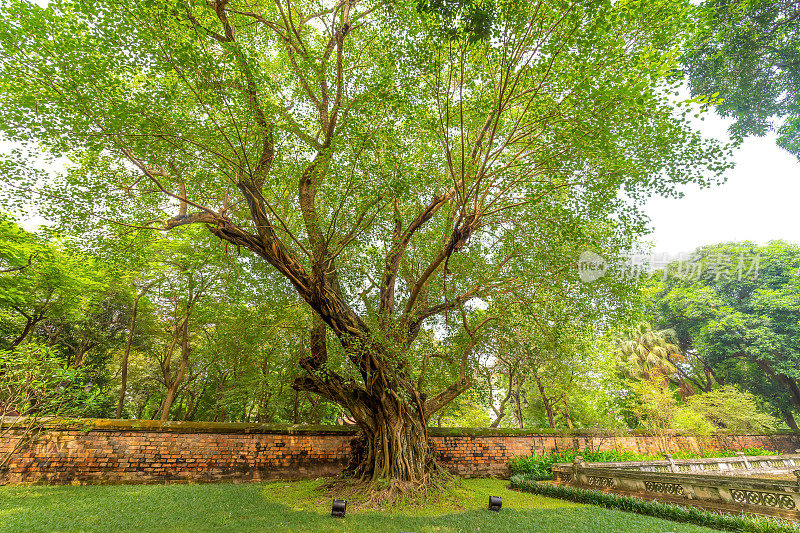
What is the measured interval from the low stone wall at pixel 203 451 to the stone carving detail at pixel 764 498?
589cm

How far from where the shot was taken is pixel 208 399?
18359 mm

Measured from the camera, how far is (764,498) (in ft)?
17.5

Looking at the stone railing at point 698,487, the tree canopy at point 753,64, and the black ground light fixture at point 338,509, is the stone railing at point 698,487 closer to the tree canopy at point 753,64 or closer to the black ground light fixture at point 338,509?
the black ground light fixture at point 338,509

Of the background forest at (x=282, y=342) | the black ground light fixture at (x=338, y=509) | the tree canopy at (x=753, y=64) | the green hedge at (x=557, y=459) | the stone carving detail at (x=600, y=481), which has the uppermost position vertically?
the tree canopy at (x=753, y=64)

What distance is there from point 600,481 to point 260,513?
24.0 ft

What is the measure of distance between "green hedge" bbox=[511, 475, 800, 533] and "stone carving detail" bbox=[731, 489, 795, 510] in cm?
32

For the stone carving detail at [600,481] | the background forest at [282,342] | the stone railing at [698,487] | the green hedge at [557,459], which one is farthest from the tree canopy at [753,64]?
the green hedge at [557,459]

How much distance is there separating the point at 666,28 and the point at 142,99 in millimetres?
8603

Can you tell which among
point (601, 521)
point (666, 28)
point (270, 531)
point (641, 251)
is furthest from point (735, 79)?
point (270, 531)

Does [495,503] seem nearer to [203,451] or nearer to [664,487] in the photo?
[664,487]

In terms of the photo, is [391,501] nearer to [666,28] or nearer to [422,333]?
[422,333]

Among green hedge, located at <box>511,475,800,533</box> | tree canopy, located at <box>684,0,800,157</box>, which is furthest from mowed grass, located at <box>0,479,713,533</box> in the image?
tree canopy, located at <box>684,0,800,157</box>

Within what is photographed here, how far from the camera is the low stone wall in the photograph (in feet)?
22.8

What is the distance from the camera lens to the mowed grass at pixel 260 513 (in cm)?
482
